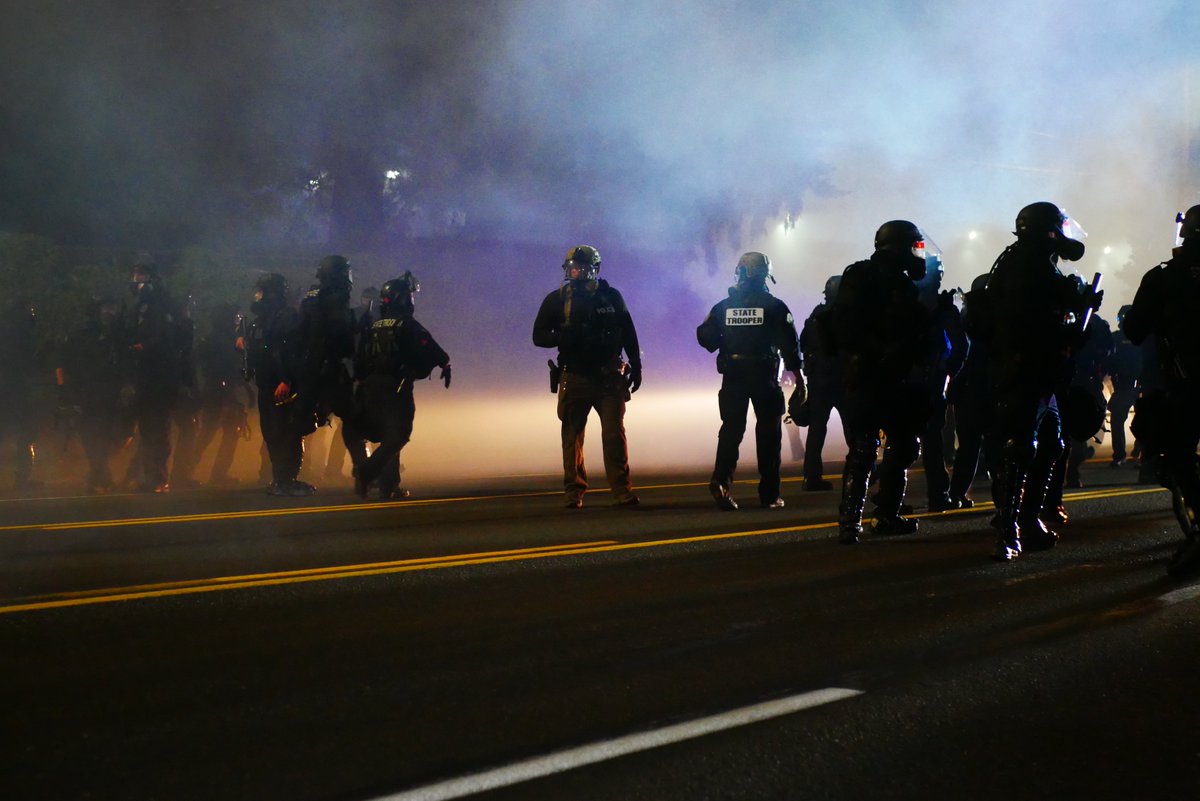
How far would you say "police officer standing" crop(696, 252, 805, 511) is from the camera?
10.4m

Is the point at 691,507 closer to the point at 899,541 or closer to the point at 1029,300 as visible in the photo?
the point at 899,541

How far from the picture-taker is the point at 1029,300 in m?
7.52

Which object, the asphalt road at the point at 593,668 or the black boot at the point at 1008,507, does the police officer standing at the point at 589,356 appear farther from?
the black boot at the point at 1008,507

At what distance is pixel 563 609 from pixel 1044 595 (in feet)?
7.11

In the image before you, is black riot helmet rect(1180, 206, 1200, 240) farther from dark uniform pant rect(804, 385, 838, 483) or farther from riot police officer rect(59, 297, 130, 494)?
riot police officer rect(59, 297, 130, 494)

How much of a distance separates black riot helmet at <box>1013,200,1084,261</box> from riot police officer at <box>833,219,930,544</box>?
70 cm

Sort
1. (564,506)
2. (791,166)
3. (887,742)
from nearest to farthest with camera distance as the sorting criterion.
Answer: (887,742)
(564,506)
(791,166)

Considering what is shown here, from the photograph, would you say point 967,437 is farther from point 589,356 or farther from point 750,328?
point 589,356

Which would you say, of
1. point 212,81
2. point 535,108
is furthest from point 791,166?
point 212,81

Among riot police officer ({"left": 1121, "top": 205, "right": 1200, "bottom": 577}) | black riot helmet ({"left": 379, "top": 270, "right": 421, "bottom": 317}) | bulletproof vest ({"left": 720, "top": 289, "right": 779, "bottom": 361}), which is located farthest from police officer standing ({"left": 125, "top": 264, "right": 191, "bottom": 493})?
riot police officer ({"left": 1121, "top": 205, "right": 1200, "bottom": 577})

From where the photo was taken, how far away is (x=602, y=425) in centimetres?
1045

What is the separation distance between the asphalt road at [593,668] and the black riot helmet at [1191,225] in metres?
1.72

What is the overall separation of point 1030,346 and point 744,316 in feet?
10.6

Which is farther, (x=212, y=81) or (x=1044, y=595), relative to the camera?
(x=212, y=81)
